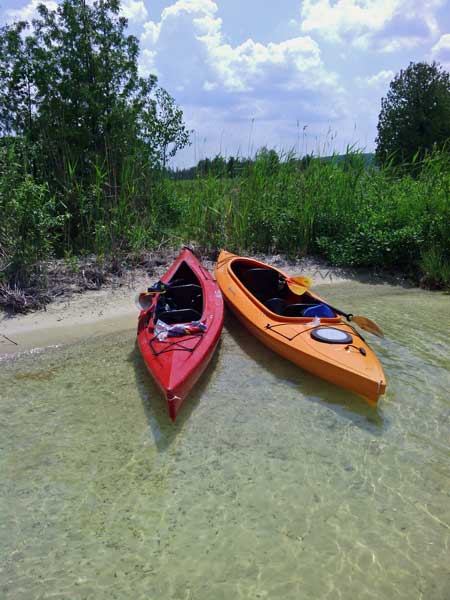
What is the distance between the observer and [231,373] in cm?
444

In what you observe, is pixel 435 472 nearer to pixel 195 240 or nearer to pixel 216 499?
pixel 216 499

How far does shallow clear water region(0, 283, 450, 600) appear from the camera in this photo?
230cm

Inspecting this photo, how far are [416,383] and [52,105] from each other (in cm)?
641

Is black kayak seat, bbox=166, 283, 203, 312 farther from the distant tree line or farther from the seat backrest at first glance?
the distant tree line

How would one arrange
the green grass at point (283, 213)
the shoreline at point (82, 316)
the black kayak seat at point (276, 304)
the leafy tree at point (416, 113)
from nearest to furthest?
the shoreline at point (82, 316)
the black kayak seat at point (276, 304)
the green grass at point (283, 213)
the leafy tree at point (416, 113)

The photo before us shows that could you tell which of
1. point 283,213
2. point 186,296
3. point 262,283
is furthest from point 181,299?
point 283,213

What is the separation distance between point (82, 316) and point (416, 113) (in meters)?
12.9

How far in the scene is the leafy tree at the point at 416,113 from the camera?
13.9 meters

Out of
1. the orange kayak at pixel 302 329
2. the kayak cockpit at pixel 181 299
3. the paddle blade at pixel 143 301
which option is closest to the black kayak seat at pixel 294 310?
the orange kayak at pixel 302 329

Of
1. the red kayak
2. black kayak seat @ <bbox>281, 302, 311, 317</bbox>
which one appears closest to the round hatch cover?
black kayak seat @ <bbox>281, 302, 311, 317</bbox>

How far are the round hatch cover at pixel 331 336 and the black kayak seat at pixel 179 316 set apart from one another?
48.4 inches

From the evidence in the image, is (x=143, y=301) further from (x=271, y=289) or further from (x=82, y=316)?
(x=271, y=289)

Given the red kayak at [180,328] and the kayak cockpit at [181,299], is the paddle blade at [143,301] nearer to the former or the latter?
the red kayak at [180,328]

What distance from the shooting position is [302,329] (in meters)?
4.38
